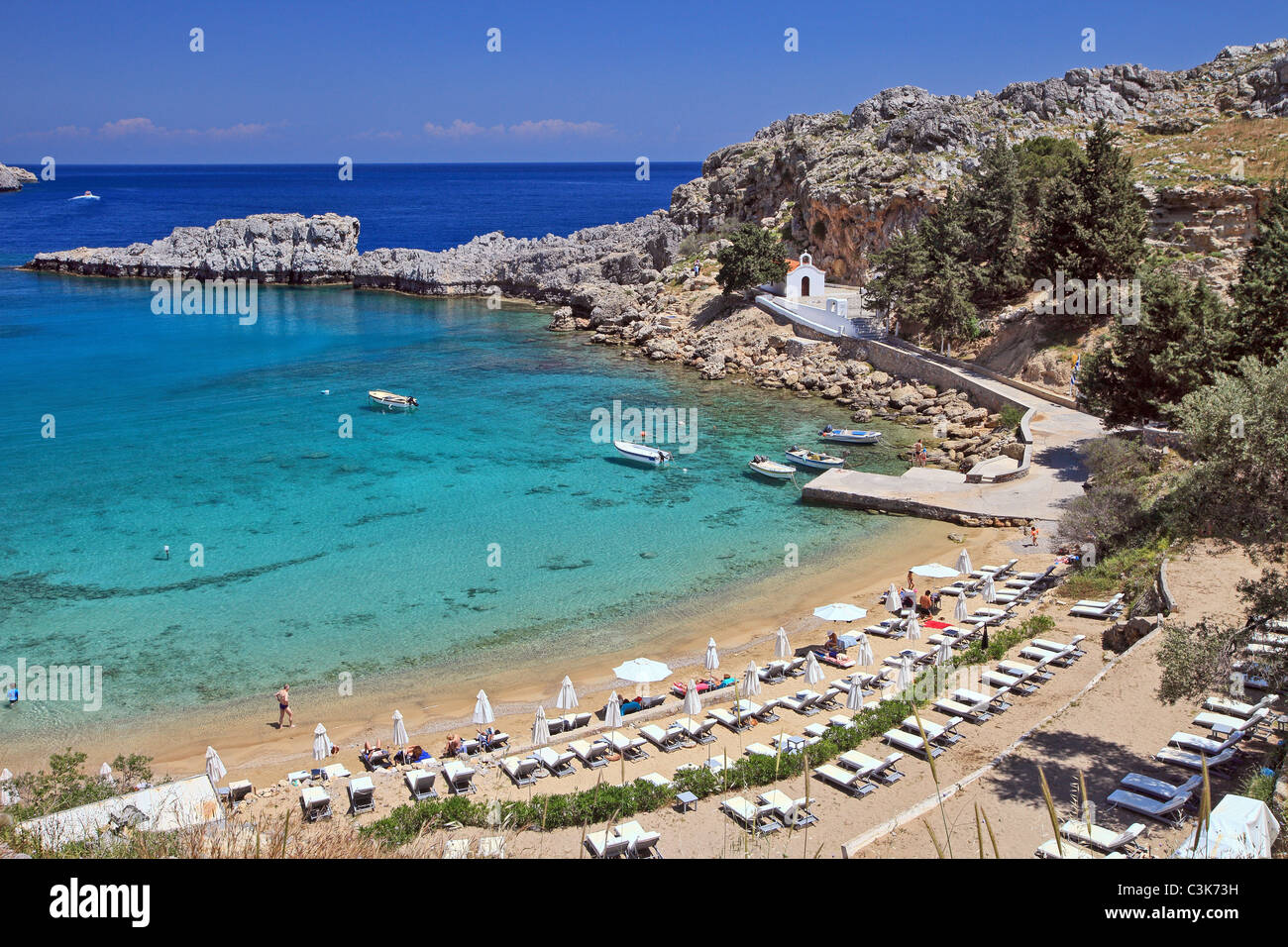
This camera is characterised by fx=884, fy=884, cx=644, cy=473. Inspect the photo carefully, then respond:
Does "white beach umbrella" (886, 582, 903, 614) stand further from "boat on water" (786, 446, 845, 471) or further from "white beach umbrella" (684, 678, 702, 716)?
"boat on water" (786, 446, 845, 471)

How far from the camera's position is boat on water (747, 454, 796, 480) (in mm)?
33000

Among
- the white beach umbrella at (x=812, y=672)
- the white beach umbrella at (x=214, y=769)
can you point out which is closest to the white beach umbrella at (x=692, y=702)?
the white beach umbrella at (x=812, y=672)

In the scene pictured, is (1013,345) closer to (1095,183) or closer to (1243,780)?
(1095,183)

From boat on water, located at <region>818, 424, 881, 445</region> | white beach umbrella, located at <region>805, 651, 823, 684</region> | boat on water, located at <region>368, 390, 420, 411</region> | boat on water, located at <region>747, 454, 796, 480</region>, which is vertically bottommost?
white beach umbrella, located at <region>805, 651, 823, 684</region>

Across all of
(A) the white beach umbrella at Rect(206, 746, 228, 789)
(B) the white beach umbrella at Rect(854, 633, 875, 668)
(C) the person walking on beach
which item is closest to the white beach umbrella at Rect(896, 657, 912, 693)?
(B) the white beach umbrella at Rect(854, 633, 875, 668)

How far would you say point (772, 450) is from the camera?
36156mm

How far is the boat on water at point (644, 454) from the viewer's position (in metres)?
35.1

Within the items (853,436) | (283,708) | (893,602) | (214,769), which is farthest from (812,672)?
Answer: (853,436)

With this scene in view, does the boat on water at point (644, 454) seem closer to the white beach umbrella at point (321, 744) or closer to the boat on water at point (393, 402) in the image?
the boat on water at point (393, 402)

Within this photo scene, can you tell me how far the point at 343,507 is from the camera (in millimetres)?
30844

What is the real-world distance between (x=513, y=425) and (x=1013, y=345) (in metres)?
23.1

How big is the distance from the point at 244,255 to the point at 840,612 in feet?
278

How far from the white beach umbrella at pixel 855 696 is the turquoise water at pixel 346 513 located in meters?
6.43

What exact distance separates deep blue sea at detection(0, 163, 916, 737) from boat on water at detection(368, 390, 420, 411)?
1.13 meters
